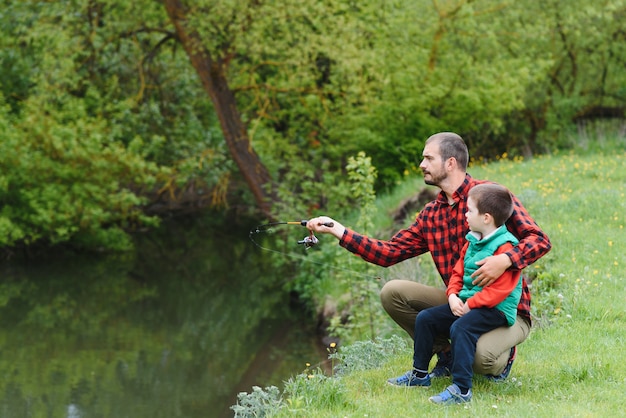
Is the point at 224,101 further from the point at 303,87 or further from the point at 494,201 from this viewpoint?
the point at 494,201

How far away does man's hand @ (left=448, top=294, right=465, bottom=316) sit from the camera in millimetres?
4543

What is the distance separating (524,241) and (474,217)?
32 cm

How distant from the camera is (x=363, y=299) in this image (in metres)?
9.71

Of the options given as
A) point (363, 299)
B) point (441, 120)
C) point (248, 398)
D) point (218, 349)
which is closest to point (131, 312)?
point (218, 349)

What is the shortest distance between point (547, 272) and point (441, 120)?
9912mm

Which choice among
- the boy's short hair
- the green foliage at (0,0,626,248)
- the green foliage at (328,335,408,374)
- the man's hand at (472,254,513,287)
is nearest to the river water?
the green foliage at (0,0,626,248)

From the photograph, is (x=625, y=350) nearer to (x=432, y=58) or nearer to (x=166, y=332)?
(x=166, y=332)

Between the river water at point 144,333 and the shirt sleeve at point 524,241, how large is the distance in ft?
17.0

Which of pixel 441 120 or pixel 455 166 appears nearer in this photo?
pixel 455 166

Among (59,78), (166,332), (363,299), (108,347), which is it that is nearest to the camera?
(363,299)

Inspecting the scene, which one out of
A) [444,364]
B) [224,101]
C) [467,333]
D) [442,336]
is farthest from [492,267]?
[224,101]

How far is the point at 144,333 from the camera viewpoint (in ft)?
40.8

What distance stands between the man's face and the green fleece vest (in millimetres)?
467

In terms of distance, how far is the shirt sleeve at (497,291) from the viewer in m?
4.41
